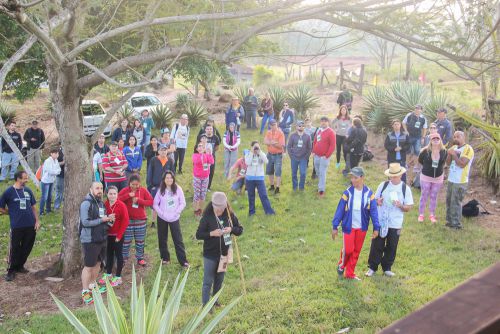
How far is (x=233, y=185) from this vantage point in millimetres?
12453

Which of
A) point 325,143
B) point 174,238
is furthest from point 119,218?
point 325,143

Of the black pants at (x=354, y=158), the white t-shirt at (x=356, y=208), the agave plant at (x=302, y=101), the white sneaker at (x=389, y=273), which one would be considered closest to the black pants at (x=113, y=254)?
the white t-shirt at (x=356, y=208)

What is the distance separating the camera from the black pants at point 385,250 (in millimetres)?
7902

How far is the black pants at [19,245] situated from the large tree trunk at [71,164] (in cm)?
62

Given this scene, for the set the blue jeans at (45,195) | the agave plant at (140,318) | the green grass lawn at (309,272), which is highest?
the agave plant at (140,318)

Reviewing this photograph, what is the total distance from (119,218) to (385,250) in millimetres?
4148

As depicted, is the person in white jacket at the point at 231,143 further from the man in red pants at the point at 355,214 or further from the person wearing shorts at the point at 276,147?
the man in red pants at the point at 355,214

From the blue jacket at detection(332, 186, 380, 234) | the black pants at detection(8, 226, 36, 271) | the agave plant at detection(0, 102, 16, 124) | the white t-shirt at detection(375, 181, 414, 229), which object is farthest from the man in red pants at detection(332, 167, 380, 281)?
the agave plant at detection(0, 102, 16, 124)

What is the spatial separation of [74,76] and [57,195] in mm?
5352

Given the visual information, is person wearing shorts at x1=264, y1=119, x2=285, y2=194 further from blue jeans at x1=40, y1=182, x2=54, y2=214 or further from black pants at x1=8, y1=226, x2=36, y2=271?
black pants at x1=8, y1=226, x2=36, y2=271

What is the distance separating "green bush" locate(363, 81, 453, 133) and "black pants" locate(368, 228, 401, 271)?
8332 millimetres

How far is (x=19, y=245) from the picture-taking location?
8844mm

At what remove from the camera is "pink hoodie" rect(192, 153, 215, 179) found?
11023mm

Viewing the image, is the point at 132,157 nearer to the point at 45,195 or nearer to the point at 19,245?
the point at 45,195
